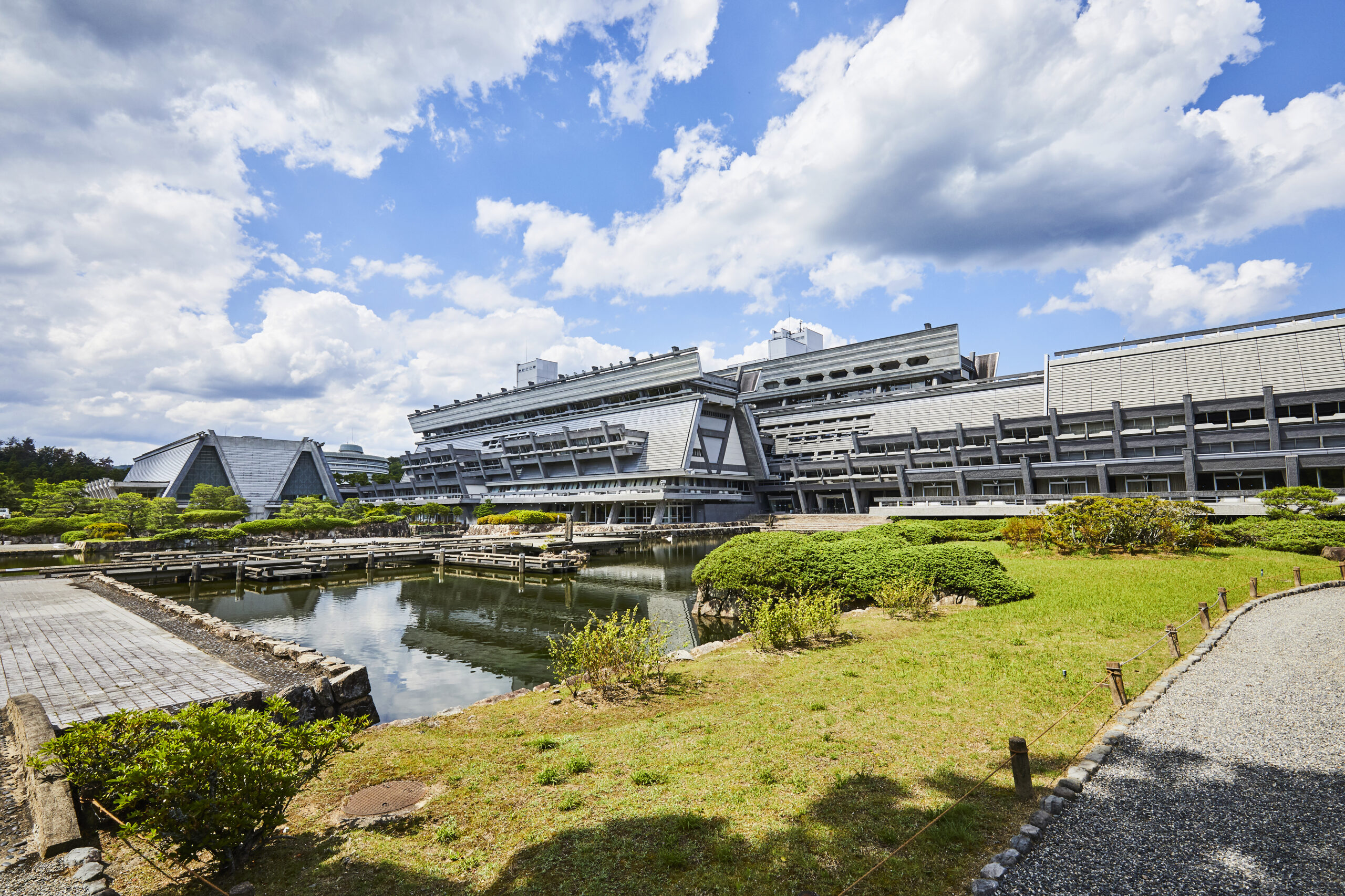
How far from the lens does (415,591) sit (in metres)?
31.4

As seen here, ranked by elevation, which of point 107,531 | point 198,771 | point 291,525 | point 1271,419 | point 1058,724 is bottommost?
point 1058,724

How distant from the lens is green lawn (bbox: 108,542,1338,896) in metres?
5.44

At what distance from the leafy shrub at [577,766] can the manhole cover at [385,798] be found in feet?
5.94

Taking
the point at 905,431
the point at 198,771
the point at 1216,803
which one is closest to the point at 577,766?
the point at 198,771

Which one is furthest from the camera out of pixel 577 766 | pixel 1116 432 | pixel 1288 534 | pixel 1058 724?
pixel 1116 432

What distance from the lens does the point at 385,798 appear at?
7.24 meters

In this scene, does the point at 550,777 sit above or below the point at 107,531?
below

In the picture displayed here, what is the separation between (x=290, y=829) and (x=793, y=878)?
5.57 m

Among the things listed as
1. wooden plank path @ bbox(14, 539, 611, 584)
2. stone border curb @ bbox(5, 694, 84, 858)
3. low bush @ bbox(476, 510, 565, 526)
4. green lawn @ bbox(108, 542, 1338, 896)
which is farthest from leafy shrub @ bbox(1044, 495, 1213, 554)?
low bush @ bbox(476, 510, 565, 526)

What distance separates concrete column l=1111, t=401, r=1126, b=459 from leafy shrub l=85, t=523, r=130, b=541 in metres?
87.2

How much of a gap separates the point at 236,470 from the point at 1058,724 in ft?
342

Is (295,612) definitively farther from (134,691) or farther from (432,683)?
(134,691)

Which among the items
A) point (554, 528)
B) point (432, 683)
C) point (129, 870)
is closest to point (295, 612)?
point (432, 683)

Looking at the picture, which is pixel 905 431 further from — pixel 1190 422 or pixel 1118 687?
pixel 1118 687
